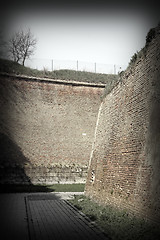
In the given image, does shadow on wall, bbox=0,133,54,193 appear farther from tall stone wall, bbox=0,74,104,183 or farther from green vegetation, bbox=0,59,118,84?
green vegetation, bbox=0,59,118,84

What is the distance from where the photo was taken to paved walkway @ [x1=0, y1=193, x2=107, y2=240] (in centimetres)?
591

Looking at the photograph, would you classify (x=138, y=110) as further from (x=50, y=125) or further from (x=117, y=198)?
(x=50, y=125)

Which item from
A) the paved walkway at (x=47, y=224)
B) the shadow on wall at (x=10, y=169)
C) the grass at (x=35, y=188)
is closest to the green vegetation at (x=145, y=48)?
the paved walkway at (x=47, y=224)

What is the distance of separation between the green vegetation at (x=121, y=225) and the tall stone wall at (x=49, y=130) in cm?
1108

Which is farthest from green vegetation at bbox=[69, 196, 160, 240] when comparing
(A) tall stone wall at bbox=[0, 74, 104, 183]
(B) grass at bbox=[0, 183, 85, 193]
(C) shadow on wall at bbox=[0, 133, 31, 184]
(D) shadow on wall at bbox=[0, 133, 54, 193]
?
(A) tall stone wall at bbox=[0, 74, 104, 183]

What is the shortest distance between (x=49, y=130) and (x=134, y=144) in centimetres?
1553

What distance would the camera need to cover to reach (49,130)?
2208 cm

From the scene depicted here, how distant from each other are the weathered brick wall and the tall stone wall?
30.9 ft

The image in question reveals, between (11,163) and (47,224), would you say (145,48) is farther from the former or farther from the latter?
(11,163)

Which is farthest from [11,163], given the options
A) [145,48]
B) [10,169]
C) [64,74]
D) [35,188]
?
[145,48]

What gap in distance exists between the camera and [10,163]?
19.2 m

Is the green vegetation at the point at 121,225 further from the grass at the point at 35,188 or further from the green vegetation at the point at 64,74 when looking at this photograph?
the green vegetation at the point at 64,74

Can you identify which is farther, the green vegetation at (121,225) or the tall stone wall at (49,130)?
the tall stone wall at (49,130)

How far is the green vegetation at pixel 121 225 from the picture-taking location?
5.05 meters
